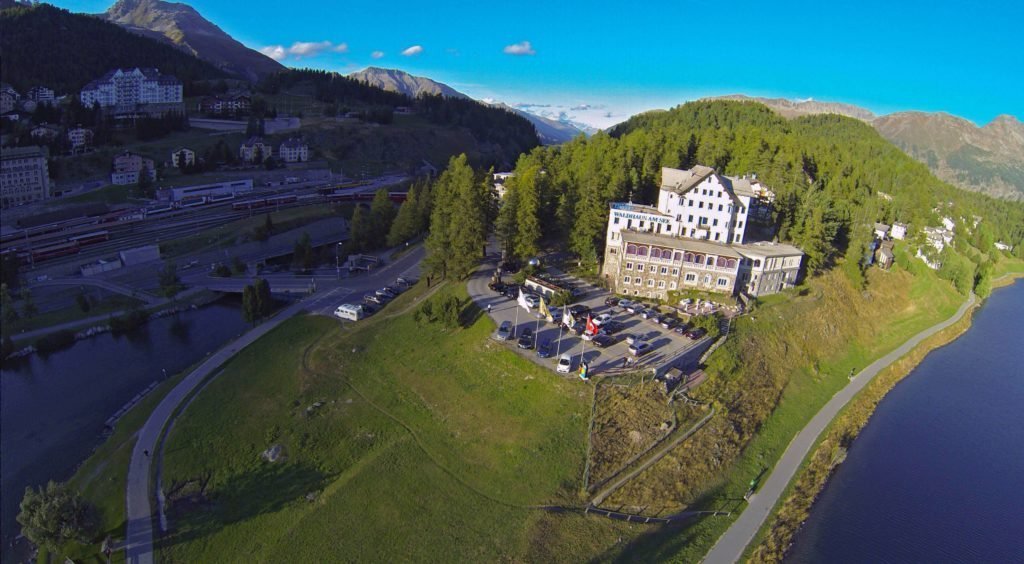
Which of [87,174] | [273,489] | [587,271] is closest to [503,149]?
[87,174]

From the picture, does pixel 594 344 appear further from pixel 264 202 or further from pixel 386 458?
pixel 264 202

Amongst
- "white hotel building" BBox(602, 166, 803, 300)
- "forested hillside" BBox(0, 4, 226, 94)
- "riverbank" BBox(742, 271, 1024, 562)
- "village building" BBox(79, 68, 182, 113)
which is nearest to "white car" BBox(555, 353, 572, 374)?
"riverbank" BBox(742, 271, 1024, 562)

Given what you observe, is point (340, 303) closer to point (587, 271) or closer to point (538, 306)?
point (538, 306)

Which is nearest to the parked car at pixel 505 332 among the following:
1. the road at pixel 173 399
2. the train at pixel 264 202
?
the road at pixel 173 399

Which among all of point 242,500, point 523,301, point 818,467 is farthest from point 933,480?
point 242,500

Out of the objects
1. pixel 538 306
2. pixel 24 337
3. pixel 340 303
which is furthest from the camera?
pixel 340 303

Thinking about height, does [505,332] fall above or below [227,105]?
below
